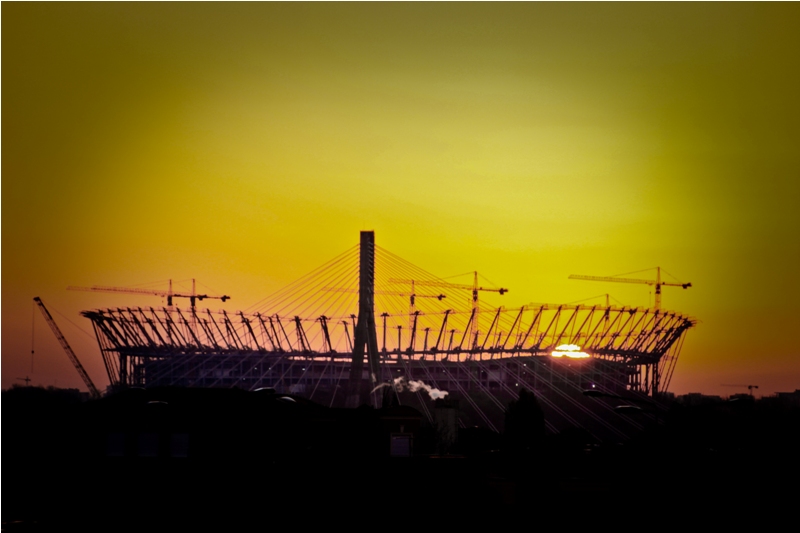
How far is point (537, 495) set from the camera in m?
46.8

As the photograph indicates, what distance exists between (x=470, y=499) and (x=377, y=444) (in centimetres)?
668

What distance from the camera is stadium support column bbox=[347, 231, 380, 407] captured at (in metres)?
122

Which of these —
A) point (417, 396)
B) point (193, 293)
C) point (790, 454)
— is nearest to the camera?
point (790, 454)

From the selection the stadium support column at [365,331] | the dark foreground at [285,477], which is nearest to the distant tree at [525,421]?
the stadium support column at [365,331]

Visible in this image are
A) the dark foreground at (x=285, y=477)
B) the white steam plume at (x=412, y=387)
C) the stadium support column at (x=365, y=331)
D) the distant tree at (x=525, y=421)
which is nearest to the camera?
the dark foreground at (x=285, y=477)

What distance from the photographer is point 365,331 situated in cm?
12419

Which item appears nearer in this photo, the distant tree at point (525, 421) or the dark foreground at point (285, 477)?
the dark foreground at point (285, 477)

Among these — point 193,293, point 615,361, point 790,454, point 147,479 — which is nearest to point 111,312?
point 193,293

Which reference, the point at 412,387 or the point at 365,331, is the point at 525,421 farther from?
the point at 412,387

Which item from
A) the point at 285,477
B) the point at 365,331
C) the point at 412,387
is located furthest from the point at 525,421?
the point at 285,477

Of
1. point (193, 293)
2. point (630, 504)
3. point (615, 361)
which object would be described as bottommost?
point (630, 504)

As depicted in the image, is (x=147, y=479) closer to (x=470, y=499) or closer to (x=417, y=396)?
(x=470, y=499)

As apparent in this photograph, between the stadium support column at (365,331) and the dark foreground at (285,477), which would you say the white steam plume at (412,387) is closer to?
the stadium support column at (365,331)

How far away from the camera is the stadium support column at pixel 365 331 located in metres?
122
